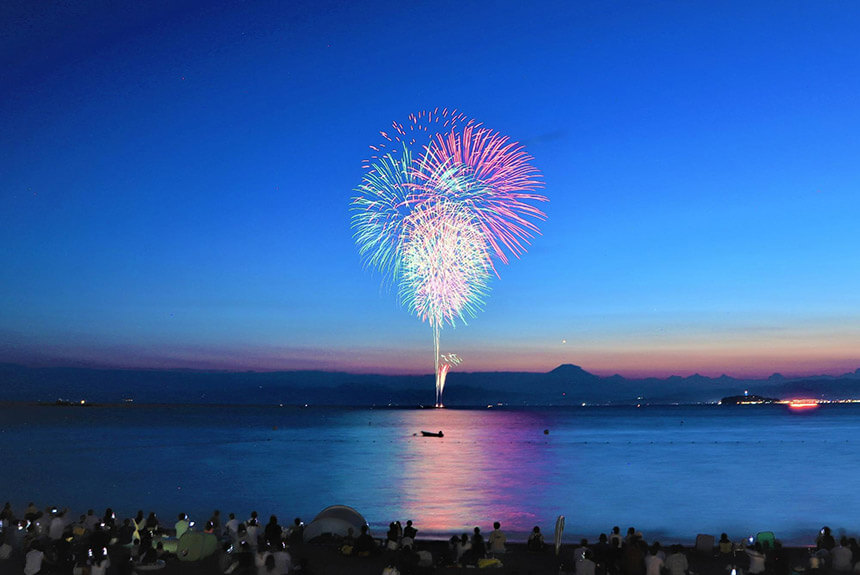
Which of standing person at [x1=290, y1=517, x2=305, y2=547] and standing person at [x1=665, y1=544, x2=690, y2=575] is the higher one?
standing person at [x1=665, y1=544, x2=690, y2=575]

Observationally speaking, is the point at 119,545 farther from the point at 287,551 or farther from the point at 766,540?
the point at 766,540

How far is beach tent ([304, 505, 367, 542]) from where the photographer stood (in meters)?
26.0

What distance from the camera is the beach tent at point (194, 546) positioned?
22656mm

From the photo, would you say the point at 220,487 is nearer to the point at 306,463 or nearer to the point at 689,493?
the point at 306,463

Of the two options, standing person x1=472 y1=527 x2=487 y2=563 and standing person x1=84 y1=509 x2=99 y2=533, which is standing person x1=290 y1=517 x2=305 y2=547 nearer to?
standing person x1=472 y1=527 x2=487 y2=563

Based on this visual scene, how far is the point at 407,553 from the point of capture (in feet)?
68.0

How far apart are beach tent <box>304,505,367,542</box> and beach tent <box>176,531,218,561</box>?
387 cm

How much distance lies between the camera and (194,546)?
22.7m

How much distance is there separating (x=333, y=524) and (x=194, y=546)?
5228mm

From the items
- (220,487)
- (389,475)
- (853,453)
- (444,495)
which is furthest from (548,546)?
(853,453)

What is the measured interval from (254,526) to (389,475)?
44.6 metres

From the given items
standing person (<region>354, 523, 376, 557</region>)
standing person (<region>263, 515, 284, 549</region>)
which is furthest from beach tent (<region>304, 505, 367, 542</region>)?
standing person (<region>354, 523, 376, 557</region>)

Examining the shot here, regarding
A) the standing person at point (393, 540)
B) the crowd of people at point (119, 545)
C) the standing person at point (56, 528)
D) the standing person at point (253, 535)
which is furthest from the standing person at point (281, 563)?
the standing person at point (56, 528)

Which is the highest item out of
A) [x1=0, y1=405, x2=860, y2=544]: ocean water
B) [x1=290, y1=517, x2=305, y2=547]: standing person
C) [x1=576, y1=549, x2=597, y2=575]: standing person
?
[x1=576, y1=549, x2=597, y2=575]: standing person
